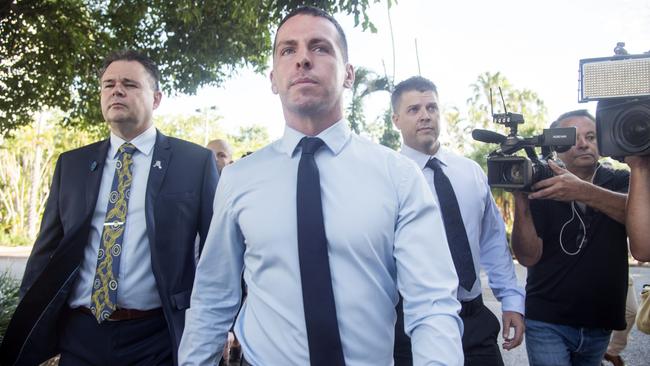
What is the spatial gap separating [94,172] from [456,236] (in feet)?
6.43

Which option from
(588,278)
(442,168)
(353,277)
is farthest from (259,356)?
(588,278)

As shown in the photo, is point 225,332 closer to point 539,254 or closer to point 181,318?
point 181,318

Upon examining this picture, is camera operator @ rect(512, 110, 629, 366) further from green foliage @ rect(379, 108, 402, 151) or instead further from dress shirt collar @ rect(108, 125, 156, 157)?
green foliage @ rect(379, 108, 402, 151)

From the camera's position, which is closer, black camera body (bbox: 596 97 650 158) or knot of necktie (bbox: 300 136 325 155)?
knot of necktie (bbox: 300 136 325 155)

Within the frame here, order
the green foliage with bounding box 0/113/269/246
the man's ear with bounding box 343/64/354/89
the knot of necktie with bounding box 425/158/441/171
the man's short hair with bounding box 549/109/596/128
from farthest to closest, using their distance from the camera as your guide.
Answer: the green foliage with bounding box 0/113/269/246 < the man's short hair with bounding box 549/109/596/128 < the knot of necktie with bounding box 425/158/441/171 < the man's ear with bounding box 343/64/354/89

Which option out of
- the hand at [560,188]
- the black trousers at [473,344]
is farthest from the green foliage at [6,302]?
the hand at [560,188]

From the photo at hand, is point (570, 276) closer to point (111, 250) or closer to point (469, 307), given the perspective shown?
point (469, 307)

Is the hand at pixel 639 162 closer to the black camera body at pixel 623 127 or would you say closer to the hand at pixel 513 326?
the black camera body at pixel 623 127

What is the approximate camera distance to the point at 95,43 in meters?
8.74

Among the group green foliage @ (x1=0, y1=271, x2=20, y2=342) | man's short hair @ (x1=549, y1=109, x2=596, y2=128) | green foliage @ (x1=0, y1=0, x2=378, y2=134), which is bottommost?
green foliage @ (x1=0, y1=271, x2=20, y2=342)

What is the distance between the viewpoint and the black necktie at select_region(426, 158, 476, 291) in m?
3.12

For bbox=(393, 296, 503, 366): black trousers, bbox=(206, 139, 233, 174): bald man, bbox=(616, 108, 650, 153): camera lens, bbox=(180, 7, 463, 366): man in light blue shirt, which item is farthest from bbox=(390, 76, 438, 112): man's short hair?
bbox=(206, 139, 233, 174): bald man

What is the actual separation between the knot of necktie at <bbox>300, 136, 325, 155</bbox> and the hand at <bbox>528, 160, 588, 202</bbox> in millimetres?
1488

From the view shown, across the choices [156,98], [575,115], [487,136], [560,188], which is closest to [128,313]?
[156,98]
